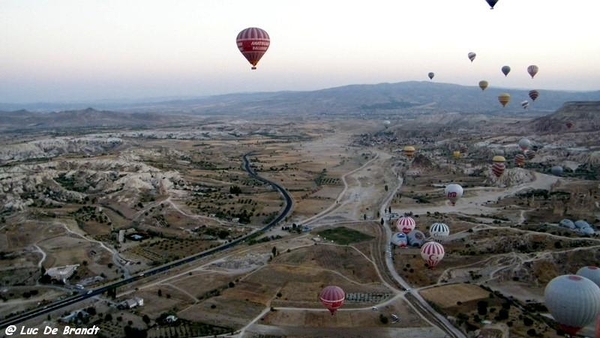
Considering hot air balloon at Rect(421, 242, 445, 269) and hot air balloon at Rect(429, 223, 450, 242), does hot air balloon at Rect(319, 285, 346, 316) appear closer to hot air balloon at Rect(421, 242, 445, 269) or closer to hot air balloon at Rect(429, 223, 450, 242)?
hot air balloon at Rect(421, 242, 445, 269)

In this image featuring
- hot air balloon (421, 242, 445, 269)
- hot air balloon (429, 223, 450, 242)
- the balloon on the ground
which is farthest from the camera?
the balloon on the ground

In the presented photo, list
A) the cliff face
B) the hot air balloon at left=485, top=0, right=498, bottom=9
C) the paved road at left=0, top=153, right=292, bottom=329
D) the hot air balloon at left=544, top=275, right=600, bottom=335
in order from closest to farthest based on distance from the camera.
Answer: the hot air balloon at left=544, top=275, right=600, bottom=335, the paved road at left=0, top=153, right=292, bottom=329, the hot air balloon at left=485, top=0, right=498, bottom=9, the cliff face

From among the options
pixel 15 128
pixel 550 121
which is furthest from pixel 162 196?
pixel 15 128

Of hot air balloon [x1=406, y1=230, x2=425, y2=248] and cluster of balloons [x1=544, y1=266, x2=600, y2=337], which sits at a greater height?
cluster of balloons [x1=544, y1=266, x2=600, y2=337]

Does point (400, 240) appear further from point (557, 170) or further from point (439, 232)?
point (557, 170)

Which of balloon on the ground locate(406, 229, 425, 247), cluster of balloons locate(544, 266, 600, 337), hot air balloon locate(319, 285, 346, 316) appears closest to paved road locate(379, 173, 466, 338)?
balloon on the ground locate(406, 229, 425, 247)

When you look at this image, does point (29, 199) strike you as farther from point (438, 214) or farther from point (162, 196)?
point (438, 214)
